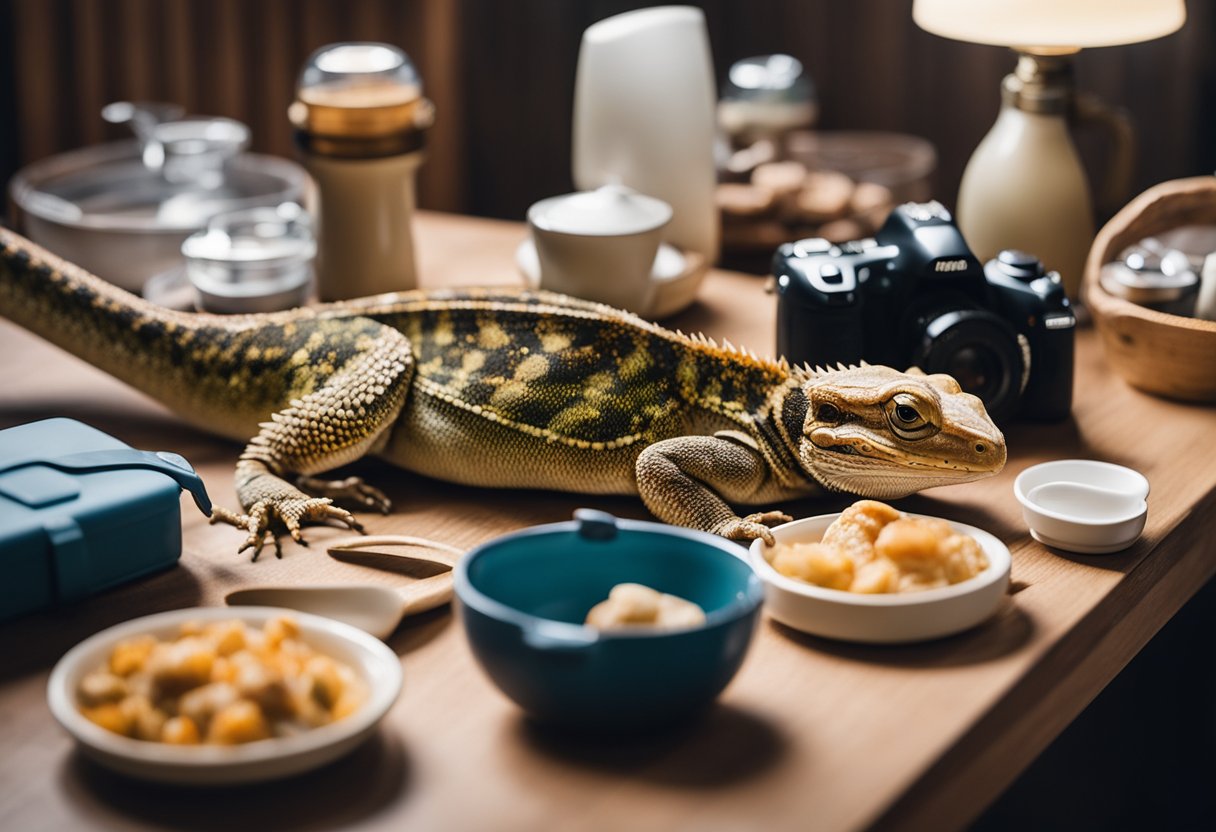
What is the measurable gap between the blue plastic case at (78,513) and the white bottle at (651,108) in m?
0.91

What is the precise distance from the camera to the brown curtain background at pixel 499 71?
292 centimetres

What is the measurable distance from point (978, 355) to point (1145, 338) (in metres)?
0.26

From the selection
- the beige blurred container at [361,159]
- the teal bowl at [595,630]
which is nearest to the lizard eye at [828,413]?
the teal bowl at [595,630]

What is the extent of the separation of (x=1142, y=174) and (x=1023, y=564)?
79.3 inches

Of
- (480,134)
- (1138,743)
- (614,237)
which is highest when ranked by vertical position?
(614,237)

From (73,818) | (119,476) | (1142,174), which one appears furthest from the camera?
(1142,174)

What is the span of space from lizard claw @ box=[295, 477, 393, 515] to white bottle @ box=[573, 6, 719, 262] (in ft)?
2.40

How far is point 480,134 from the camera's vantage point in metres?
3.66

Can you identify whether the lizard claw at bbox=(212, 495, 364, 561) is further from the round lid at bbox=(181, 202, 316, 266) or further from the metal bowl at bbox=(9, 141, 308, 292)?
the metal bowl at bbox=(9, 141, 308, 292)

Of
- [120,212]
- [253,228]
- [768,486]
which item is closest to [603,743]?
[768,486]

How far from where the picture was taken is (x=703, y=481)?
1.36m

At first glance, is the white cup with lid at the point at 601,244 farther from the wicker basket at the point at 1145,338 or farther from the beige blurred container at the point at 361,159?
the wicker basket at the point at 1145,338

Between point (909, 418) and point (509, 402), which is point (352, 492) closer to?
point (509, 402)

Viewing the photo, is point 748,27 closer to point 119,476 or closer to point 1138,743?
point 1138,743
